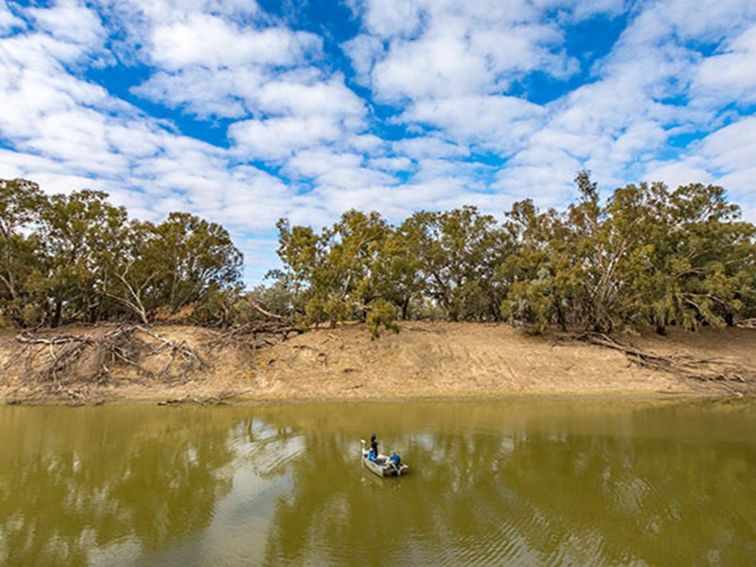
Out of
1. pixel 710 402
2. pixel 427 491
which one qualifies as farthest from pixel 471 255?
pixel 427 491

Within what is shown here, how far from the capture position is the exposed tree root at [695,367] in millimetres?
24922

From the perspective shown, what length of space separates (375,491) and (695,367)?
76.9 feet

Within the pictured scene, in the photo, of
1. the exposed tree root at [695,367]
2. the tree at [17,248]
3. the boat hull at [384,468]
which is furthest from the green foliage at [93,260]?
the exposed tree root at [695,367]

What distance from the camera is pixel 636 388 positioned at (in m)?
24.0

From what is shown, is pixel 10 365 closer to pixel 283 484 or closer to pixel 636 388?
pixel 283 484

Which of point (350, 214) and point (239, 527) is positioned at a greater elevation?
point (350, 214)

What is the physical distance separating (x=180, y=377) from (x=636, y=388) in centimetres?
2304

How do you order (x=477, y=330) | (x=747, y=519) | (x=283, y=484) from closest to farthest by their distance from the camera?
(x=747, y=519) → (x=283, y=484) → (x=477, y=330)

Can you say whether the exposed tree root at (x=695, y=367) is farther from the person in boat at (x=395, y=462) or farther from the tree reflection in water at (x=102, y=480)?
the tree reflection in water at (x=102, y=480)

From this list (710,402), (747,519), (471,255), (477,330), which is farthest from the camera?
(471,255)

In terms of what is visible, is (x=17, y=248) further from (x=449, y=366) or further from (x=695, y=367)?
(x=695, y=367)

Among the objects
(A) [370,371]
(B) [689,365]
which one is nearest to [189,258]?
(A) [370,371]

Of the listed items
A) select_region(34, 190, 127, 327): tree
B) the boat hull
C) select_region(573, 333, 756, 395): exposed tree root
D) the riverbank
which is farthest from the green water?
select_region(34, 190, 127, 327): tree

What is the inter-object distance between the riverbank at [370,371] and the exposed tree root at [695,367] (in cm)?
16
